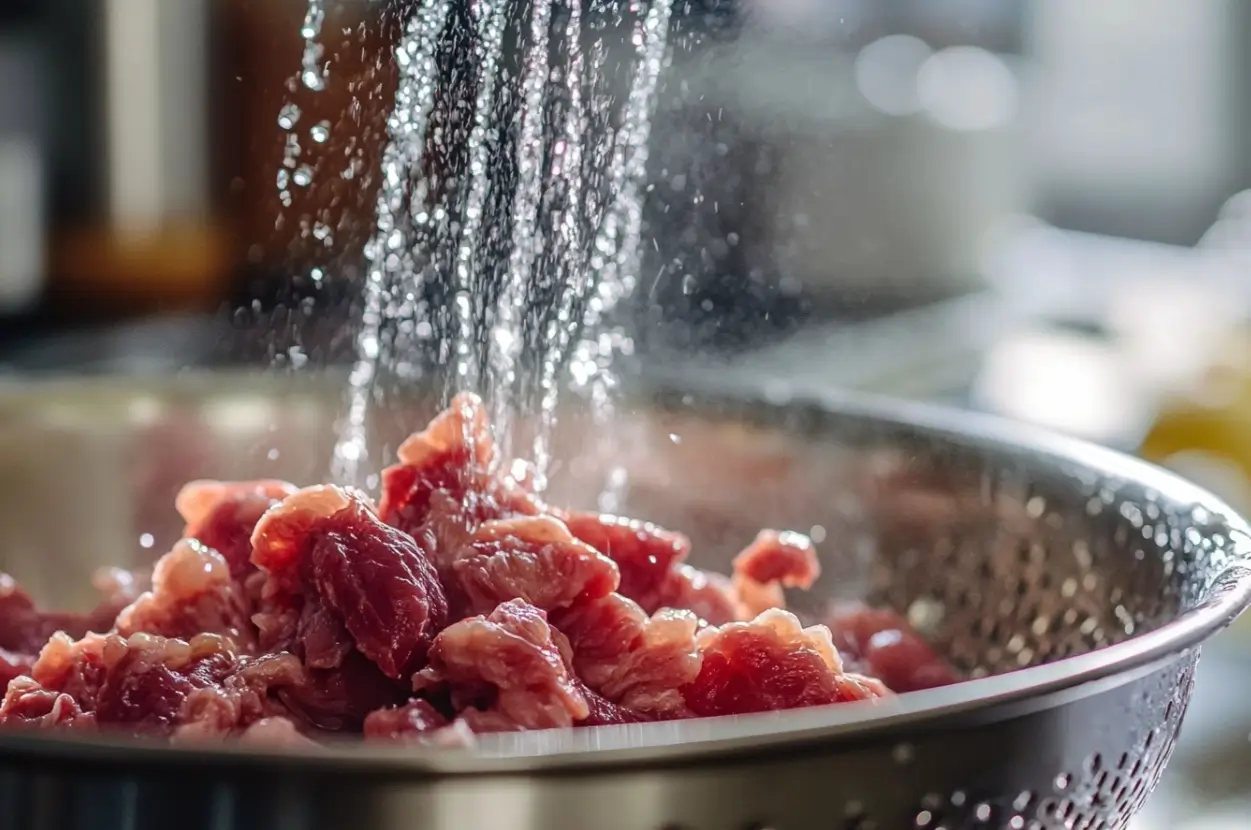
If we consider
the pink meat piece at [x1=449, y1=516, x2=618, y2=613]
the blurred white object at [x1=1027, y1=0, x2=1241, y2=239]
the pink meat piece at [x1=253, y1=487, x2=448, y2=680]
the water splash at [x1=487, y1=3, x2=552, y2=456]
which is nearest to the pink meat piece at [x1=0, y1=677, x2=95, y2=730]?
the pink meat piece at [x1=253, y1=487, x2=448, y2=680]

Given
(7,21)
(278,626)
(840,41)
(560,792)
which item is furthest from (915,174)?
(560,792)

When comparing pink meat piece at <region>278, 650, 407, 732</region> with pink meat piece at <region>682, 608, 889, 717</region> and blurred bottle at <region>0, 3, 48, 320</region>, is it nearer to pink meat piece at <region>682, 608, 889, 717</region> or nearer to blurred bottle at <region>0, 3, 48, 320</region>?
pink meat piece at <region>682, 608, 889, 717</region>

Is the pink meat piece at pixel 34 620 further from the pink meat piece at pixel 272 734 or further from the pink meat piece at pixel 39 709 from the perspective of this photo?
the pink meat piece at pixel 272 734

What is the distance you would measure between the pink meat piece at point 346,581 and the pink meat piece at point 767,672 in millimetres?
159

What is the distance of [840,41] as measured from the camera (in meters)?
4.76

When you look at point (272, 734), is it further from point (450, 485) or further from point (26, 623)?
point (26, 623)

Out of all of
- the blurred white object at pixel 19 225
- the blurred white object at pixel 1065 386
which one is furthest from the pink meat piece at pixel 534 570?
the blurred white object at pixel 19 225

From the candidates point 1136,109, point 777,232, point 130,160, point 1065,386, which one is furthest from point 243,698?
point 1136,109

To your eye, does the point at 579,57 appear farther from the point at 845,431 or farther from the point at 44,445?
the point at 44,445

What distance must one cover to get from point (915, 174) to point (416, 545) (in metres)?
2.94

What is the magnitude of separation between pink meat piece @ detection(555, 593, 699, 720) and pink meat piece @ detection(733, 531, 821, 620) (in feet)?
0.79

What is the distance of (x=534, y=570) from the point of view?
0.87 meters

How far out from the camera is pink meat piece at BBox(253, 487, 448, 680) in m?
0.80

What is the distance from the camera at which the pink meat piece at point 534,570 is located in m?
0.86
